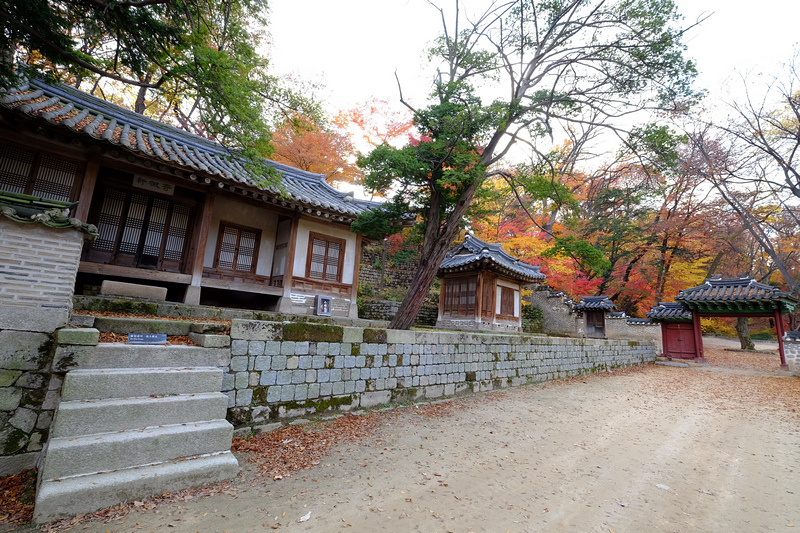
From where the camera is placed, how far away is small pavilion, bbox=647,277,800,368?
519 inches

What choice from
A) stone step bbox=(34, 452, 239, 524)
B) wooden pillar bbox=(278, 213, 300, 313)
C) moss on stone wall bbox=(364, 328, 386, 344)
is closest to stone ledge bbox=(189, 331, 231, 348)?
stone step bbox=(34, 452, 239, 524)

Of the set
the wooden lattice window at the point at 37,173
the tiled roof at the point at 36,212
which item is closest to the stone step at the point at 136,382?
the tiled roof at the point at 36,212

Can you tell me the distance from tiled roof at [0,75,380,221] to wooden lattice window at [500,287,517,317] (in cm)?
832

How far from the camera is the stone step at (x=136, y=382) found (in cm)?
282

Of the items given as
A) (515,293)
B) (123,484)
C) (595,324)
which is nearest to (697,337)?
(595,324)

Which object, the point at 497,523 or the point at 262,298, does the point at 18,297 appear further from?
the point at 262,298

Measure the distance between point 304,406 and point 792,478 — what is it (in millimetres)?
5963

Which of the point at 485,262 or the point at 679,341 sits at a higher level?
the point at 485,262

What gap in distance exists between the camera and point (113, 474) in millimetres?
2598

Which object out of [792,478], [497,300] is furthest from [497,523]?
[497,300]

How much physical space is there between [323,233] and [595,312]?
2002cm

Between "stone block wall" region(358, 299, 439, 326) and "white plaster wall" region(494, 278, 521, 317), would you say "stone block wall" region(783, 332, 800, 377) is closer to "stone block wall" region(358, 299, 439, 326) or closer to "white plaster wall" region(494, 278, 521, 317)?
"white plaster wall" region(494, 278, 521, 317)

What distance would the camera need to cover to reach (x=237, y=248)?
948cm

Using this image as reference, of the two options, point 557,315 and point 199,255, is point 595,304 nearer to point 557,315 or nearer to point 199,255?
point 557,315
